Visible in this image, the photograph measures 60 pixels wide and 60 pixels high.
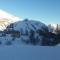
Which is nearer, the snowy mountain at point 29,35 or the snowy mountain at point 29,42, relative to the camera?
the snowy mountain at point 29,42

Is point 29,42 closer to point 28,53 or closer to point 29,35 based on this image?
point 29,35

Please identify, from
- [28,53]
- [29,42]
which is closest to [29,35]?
[29,42]

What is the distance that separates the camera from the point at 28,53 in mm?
3385

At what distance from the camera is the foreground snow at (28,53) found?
129 inches

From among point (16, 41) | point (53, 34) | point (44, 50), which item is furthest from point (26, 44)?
point (53, 34)

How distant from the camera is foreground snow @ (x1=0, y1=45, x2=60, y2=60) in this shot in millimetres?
3276

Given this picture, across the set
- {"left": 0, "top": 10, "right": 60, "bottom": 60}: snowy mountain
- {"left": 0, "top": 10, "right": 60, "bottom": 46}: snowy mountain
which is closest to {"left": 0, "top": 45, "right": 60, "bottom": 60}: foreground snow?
{"left": 0, "top": 10, "right": 60, "bottom": 60}: snowy mountain

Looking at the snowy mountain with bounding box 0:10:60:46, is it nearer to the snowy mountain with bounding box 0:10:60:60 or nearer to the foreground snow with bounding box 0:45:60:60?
the snowy mountain with bounding box 0:10:60:60

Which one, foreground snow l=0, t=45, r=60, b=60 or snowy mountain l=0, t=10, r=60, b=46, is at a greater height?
snowy mountain l=0, t=10, r=60, b=46

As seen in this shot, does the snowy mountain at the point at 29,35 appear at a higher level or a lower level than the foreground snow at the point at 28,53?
higher

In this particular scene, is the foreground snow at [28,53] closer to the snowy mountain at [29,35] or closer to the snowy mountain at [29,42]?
the snowy mountain at [29,42]

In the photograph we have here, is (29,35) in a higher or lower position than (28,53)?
higher

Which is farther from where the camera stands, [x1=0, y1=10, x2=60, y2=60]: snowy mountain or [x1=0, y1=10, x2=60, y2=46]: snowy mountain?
[x1=0, y1=10, x2=60, y2=46]: snowy mountain

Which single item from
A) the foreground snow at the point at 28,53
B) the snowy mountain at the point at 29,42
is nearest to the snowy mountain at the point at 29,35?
the snowy mountain at the point at 29,42
